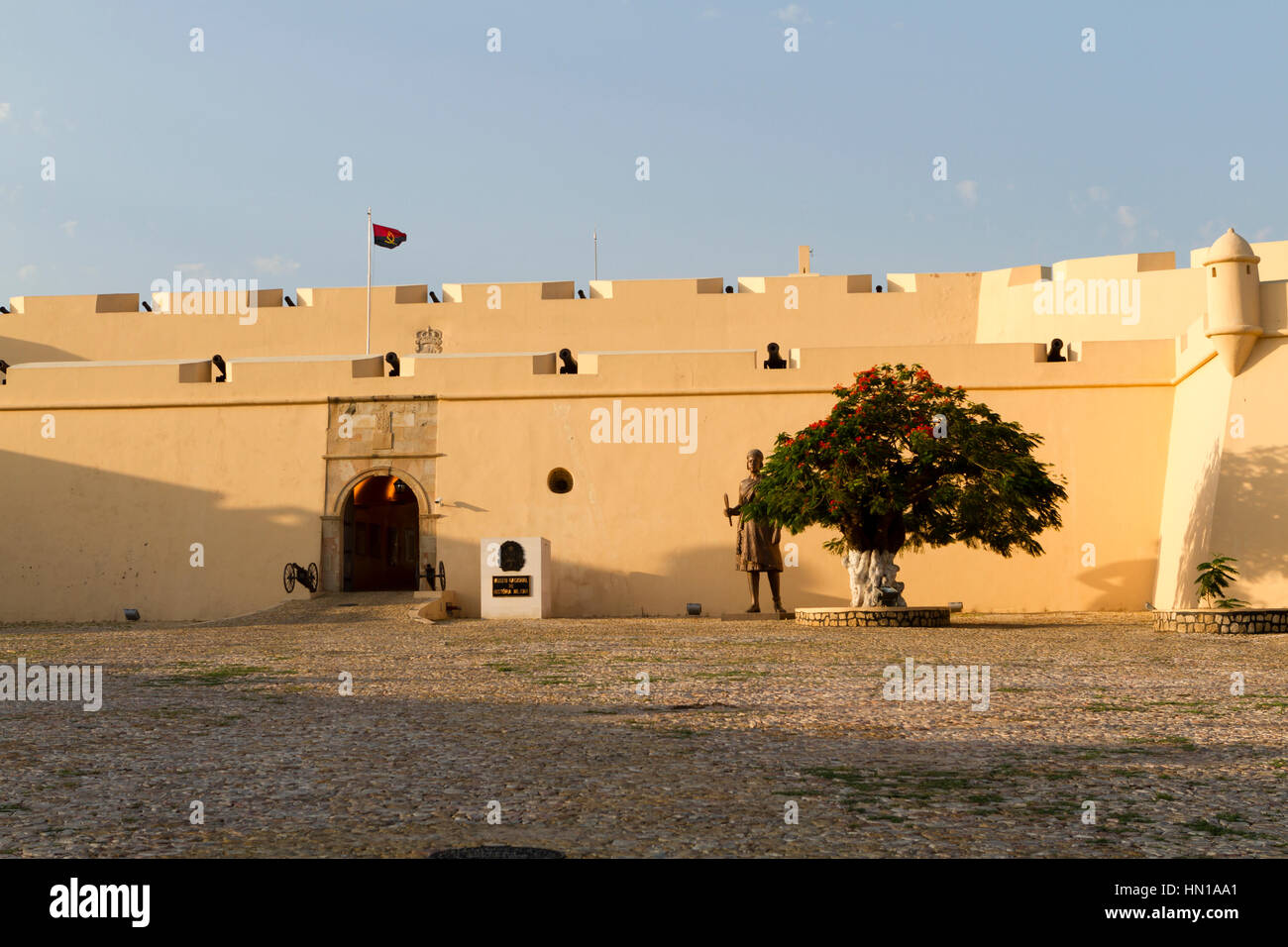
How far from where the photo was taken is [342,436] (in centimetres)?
2102

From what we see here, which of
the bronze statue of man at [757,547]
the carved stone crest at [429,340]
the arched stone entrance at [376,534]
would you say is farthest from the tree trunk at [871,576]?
the carved stone crest at [429,340]

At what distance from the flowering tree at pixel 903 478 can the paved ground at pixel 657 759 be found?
4071mm

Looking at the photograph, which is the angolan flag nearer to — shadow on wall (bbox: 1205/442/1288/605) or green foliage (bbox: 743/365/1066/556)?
green foliage (bbox: 743/365/1066/556)

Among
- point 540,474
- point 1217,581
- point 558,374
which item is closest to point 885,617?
point 1217,581

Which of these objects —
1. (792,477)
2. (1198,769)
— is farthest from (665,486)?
(1198,769)

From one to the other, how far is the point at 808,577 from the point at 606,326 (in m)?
8.12

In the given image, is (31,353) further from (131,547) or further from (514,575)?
(514,575)

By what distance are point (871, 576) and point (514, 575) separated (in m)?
5.60

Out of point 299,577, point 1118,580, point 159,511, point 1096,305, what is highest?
point 1096,305

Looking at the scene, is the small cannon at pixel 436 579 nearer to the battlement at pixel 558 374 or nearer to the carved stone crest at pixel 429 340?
the battlement at pixel 558 374

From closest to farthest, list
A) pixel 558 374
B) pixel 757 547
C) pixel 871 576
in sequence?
1. pixel 871 576
2. pixel 757 547
3. pixel 558 374

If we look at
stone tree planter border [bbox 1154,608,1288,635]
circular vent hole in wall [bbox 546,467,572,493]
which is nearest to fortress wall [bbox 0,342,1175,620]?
circular vent hole in wall [bbox 546,467,572,493]

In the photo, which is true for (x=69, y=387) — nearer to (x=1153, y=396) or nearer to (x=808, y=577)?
(x=808, y=577)

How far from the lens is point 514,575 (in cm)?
1814
